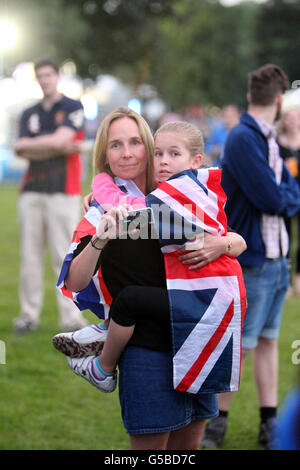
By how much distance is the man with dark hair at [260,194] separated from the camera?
3688 mm

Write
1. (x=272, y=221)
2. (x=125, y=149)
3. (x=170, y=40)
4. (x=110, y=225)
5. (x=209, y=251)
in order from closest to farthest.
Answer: (x=110, y=225)
(x=209, y=251)
(x=125, y=149)
(x=272, y=221)
(x=170, y=40)

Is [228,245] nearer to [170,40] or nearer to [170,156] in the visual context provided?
[170,156]

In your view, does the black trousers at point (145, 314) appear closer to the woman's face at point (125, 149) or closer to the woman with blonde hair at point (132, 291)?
the woman with blonde hair at point (132, 291)

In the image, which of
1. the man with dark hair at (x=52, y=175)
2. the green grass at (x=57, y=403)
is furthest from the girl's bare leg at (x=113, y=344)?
the man with dark hair at (x=52, y=175)

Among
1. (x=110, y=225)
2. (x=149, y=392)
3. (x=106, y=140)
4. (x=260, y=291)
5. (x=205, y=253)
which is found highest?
(x=106, y=140)

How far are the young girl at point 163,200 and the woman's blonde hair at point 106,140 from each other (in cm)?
5

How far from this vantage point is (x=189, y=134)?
94.2 inches

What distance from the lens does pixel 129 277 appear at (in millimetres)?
2375

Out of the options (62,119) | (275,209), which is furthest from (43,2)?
(275,209)

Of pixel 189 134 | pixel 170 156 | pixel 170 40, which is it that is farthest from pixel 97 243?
pixel 170 40

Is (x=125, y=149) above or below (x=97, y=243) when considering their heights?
above

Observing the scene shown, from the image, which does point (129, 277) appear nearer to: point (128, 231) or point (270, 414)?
point (128, 231)

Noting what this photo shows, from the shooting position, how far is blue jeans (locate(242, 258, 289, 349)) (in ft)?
12.6

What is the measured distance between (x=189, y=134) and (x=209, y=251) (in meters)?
0.43
